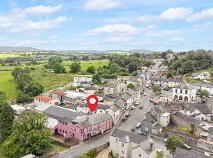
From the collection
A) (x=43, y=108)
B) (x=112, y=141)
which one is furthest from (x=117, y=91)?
(x=112, y=141)

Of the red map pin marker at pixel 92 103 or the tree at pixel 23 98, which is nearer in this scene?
the red map pin marker at pixel 92 103

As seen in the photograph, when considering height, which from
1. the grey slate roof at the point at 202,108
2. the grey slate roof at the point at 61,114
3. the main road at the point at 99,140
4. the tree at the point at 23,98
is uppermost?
the grey slate roof at the point at 202,108

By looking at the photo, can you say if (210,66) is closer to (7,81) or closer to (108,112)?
(108,112)

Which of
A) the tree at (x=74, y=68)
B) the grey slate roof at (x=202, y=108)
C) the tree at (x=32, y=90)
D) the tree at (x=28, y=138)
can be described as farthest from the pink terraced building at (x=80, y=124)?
the tree at (x=74, y=68)

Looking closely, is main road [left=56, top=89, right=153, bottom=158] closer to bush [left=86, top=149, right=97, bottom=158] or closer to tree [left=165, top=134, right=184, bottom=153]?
bush [left=86, top=149, right=97, bottom=158]

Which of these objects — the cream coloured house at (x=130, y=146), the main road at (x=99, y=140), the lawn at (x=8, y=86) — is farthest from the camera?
the lawn at (x=8, y=86)

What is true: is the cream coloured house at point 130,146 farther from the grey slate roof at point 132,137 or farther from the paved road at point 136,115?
the paved road at point 136,115

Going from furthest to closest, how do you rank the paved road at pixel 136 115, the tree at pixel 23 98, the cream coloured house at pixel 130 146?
the tree at pixel 23 98 → the paved road at pixel 136 115 → the cream coloured house at pixel 130 146
